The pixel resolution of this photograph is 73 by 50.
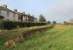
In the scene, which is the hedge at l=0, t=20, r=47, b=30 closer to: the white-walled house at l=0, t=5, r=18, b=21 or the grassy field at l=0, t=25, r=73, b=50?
the grassy field at l=0, t=25, r=73, b=50

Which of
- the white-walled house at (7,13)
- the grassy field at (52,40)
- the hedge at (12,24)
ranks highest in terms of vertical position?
the white-walled house at (7,13)

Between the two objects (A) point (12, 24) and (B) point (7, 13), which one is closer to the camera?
(A) point (12, 24)

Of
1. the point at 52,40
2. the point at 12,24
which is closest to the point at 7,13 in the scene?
the point at 12,24

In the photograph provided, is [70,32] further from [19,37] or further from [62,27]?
[19,37]

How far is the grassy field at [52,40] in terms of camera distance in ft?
18.6

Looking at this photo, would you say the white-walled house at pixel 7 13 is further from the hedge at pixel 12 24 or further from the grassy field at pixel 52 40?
the grassy field at pixel 52 40

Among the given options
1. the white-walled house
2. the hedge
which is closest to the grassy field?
the hedge

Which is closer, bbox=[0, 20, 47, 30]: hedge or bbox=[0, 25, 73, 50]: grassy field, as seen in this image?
bbox=[0, 25, 73, 50]: grassy field

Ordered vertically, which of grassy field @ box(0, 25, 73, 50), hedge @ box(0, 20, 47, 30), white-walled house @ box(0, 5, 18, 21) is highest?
Result: white-walled house @ box(0, 5, 18, 21)

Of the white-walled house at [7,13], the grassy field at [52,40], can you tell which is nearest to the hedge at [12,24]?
the grassy field at [52,40]

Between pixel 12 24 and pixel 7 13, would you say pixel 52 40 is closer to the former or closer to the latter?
pixel 12 24

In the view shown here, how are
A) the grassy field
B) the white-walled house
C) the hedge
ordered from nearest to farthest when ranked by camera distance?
the grassy field < the hedge < the white-walled house

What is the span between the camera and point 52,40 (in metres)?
5.84

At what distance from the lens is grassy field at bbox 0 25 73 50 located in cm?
568
